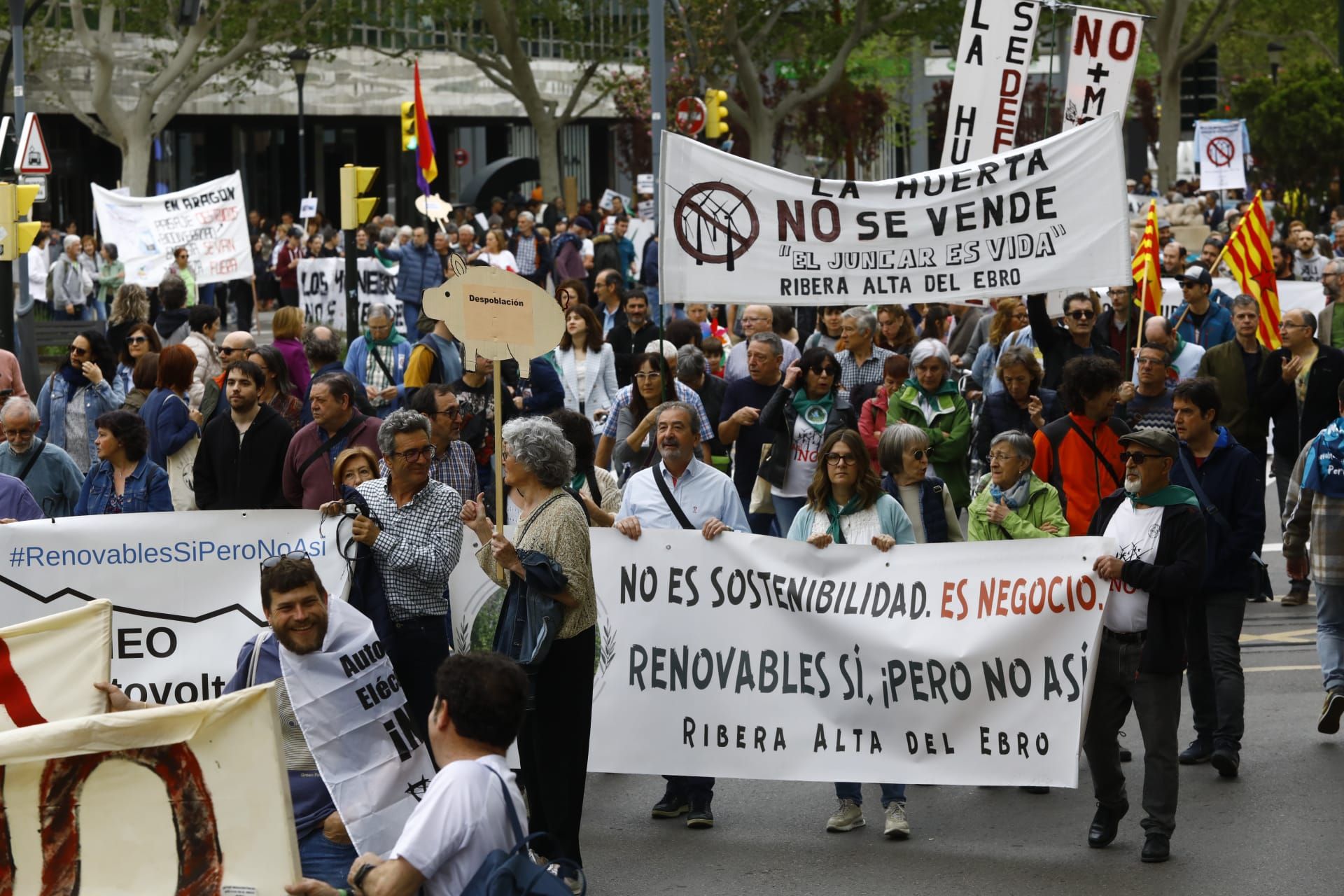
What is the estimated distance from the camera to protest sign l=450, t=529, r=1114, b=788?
23.7ft

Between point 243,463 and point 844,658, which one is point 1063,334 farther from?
point 243,463

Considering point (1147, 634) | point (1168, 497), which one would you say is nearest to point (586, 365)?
point (1168, 497)

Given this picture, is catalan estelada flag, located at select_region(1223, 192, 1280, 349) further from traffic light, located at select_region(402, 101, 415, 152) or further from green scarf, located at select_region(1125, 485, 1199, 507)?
traffic light, located at select_region(402, 101, 415, 152)

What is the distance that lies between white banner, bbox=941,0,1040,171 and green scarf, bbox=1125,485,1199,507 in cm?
595

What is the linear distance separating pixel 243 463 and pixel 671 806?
277 centimetres

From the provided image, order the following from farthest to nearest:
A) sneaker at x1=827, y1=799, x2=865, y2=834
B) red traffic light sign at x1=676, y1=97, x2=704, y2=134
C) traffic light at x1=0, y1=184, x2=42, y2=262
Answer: red traffic light sign at x1=676, y1=97, x2=704, y2=134 < traffic light at x1=0, y1=184, x2=42, y2=262 < sneaker at x1=827, y1=799, x2=865, y2=834

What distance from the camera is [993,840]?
24.2 feet

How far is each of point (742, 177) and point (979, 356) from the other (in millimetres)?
4399

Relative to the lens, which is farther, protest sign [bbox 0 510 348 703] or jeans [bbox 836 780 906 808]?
protest sign [bbox 0 510 348 703]

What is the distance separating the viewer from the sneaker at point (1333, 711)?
8.30 m

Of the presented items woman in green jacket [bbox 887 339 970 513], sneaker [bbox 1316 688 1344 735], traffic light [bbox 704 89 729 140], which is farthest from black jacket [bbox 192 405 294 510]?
traffic light [bbox 704 89 729 140]

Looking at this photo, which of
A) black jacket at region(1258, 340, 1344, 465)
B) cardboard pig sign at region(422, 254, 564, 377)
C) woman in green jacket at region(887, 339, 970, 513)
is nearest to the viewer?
cardboard pig sign at region(422, 254, 564, 377)

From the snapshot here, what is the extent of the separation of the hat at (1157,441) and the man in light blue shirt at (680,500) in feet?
5.50

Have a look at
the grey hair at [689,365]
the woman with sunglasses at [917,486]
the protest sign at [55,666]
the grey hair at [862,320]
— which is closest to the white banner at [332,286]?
the grey hair at [689,365]
